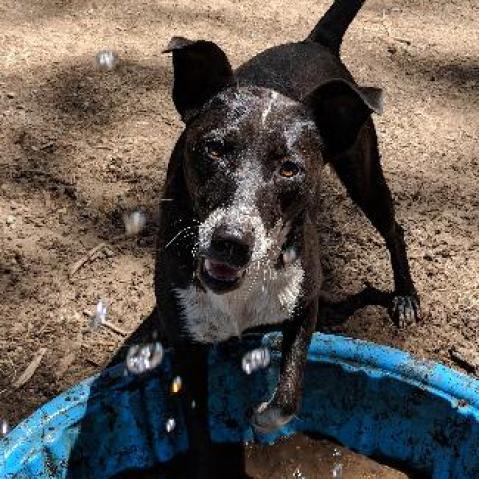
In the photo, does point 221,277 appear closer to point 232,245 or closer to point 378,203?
point 232,245

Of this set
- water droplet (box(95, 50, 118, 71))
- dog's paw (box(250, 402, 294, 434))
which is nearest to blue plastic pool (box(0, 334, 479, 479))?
dog's paw (box(250, 402, 294, 434))

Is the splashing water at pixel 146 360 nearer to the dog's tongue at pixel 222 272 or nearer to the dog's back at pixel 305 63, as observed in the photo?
the dog's tongue at pixel 222 272

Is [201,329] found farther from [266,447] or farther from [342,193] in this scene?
[342,193]

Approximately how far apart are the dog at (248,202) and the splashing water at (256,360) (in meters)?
0.17

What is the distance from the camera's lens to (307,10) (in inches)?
245

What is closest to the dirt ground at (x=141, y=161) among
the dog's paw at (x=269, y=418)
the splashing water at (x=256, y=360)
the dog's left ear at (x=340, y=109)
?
the splashing water at (x=256, y=360)

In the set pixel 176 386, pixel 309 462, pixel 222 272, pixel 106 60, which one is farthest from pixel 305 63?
pixel 106 60

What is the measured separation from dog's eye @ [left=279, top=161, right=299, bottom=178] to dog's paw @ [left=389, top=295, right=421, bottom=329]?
1.43 metres

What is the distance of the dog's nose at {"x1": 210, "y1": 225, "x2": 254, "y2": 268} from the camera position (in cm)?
272

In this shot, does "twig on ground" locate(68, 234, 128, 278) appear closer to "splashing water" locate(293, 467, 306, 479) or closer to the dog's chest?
the dog's chest

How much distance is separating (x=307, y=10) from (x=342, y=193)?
1.92 metres

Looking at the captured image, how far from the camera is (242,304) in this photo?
3.22 m

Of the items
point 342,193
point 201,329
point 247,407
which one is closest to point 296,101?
point 201,329

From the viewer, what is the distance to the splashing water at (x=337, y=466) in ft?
12.0
